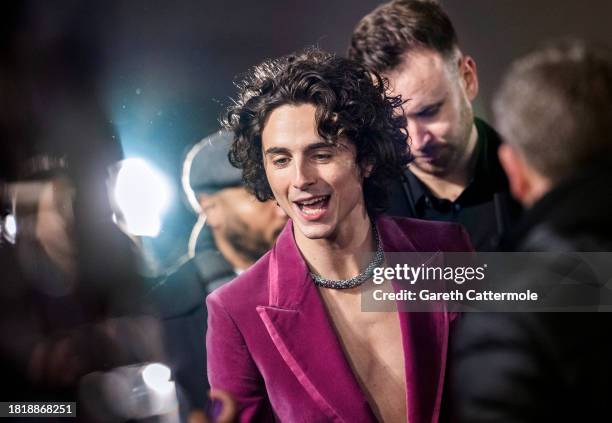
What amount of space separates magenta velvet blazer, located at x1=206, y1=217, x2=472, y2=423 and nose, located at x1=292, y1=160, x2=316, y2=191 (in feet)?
0.49

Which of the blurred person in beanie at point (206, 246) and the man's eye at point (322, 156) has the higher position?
the man's eye at point (322, 156)

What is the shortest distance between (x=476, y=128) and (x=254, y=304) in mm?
687

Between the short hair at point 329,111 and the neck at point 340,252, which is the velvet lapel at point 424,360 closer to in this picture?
the neck at point 340,252

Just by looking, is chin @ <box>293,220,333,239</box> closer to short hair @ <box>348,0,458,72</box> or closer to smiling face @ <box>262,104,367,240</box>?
smiling face @ <box>262,104,367,240</box>

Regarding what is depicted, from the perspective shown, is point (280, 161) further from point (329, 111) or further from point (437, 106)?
point (437, 106)

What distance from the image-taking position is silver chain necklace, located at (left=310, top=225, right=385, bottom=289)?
179 cm

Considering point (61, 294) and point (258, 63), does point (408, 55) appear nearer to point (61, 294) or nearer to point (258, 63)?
point (258, 63)

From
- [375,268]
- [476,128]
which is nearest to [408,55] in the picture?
[476,128]

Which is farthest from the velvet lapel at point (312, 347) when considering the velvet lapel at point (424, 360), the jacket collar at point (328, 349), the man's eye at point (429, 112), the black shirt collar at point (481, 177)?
the man's eye at point (429, 112)

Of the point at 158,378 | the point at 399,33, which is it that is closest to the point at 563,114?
the point at 399,33

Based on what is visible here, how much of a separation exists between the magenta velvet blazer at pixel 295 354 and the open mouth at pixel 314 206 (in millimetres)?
92

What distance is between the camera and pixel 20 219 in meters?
2.02

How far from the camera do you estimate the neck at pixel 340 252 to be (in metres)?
1.79

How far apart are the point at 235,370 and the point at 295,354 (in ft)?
0.51
